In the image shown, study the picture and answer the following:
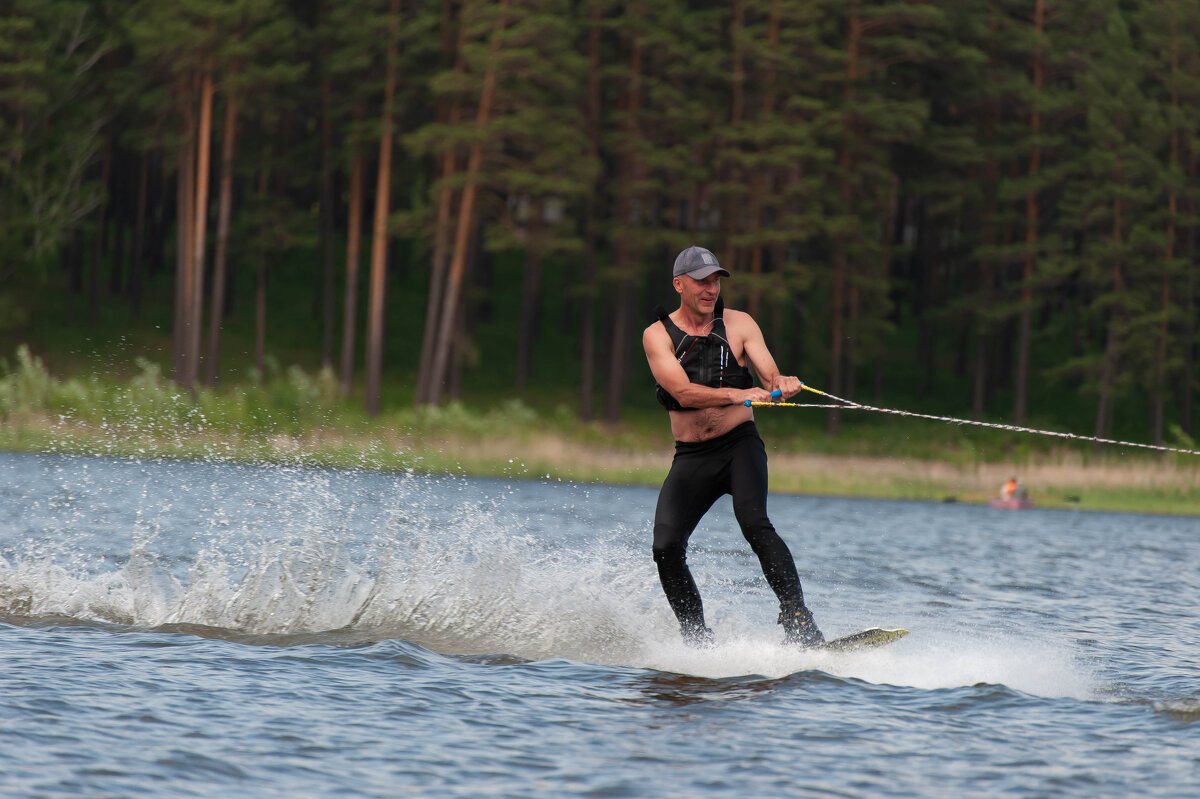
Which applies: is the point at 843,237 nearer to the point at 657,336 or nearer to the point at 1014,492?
the point at 1014,492

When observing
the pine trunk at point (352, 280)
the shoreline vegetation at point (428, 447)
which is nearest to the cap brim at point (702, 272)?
the shoreline vegetation at point (428, 447)

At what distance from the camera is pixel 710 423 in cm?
714

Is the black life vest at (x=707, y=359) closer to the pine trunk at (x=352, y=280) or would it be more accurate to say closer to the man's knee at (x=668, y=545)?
the man's knee at (x=668, y=545)

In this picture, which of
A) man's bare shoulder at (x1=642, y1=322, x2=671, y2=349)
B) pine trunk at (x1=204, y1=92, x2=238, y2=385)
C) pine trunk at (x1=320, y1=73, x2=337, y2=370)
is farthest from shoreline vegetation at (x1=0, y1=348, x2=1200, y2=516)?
man's bare shoulder at (x1=642, y1=322, x2=671, y2=349)

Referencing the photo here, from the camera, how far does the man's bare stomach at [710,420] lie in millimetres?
7129

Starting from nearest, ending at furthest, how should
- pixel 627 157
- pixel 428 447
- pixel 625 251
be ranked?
pixel 428 447 → pixel 627 157 → pixel 625 251

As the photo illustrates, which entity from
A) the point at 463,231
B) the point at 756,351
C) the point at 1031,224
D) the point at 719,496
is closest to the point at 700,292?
the point at 756,351

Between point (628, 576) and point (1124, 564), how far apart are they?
29.8 feet

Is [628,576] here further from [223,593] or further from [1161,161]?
[1161,161]

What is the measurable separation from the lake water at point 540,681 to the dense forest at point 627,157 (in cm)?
2377

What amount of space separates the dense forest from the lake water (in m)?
23.8

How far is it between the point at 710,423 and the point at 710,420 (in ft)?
0.05

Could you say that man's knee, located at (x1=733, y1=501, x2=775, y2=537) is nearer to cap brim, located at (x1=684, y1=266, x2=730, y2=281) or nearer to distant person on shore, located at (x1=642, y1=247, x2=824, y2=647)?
distant person on shore, located at (x1=642, y1=247, x2=824, y2=647)

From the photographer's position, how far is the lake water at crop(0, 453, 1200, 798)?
16.9 ft
